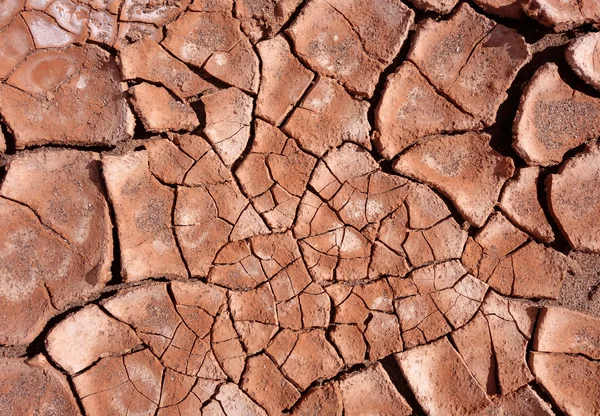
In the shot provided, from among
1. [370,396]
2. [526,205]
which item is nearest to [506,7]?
[526,205]

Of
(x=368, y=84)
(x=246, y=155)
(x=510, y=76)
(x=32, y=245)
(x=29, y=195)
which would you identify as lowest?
(x=32, y=245)

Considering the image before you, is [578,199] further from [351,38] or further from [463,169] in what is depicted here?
[351,38]

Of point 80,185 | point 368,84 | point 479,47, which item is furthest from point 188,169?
point 479,47

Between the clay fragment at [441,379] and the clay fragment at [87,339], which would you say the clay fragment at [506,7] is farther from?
the clay fragment at [87,339]

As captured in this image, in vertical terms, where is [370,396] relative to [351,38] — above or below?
below

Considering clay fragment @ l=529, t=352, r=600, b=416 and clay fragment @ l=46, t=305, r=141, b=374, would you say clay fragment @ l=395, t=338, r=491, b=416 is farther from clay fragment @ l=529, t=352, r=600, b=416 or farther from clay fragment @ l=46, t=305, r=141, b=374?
clay fragment @ l=46, t=305, r=141, b=374

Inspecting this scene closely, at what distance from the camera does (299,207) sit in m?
2.24

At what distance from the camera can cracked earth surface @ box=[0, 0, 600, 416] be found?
2176mm

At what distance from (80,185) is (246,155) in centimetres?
78

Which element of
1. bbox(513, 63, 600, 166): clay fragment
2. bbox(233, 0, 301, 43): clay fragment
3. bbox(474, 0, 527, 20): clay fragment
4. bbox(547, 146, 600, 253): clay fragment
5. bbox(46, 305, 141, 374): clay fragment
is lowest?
bbox(46, 305, 141, 374): clay fragment

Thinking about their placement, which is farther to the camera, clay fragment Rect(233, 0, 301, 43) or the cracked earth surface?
clay fragment Rect(233, 0, 301, 43)

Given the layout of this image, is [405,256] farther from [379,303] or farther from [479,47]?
[479,47]

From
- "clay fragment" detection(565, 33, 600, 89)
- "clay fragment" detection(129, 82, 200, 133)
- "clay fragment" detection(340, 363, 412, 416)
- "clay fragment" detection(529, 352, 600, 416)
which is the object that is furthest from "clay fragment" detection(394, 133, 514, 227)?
"clay fragment" detection(129, 82, 200, 133)

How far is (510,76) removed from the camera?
89.7 inches
